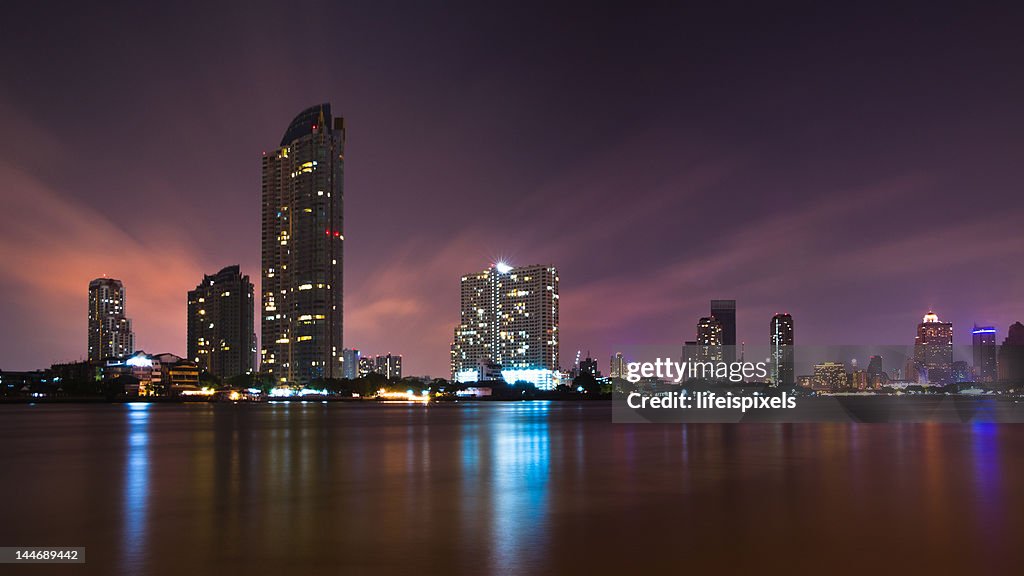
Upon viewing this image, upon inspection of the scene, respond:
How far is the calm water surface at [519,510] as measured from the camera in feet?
61.3

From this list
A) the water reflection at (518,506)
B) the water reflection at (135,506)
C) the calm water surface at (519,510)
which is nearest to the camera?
the calm water surface at (519,510)

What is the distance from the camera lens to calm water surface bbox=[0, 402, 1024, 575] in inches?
735

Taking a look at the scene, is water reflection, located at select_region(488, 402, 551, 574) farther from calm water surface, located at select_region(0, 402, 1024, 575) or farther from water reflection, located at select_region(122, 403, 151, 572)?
water reflection, located at select_region(122, 403, 151, 572)

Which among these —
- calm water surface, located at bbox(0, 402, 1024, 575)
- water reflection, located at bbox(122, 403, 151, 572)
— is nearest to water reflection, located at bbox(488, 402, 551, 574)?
calm water surface, located at bbox(0, 402, 1024, 575)

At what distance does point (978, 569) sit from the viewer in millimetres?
18141

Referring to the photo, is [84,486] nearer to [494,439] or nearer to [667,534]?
[667,534]

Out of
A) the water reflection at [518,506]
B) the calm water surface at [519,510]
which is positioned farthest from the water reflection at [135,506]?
the water reflection at [518,506]

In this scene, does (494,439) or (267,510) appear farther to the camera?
(494,439)

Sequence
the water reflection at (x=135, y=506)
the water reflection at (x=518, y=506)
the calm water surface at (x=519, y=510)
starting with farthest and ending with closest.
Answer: the water reflection at (x=135, y=506) < the water reflection at (x=518, y=506) < the calm water surface at (x=519, y=510)

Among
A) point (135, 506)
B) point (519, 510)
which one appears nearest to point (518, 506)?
point (519, 510)

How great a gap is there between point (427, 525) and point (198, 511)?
7.84 m

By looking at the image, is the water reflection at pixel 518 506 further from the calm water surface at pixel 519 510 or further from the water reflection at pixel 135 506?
the water reflection at pixel 135 506

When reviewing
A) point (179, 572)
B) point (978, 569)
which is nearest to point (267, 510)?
point (179, 572)

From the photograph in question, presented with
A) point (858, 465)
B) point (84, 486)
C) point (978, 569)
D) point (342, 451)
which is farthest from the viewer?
point (342, 451)
